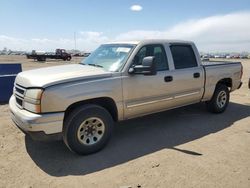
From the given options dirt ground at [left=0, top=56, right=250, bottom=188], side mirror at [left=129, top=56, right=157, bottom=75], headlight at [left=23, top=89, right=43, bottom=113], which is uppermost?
side mirror at [left=129, top=56, right=157, bottom=75]

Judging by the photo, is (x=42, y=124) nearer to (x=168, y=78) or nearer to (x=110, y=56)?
(x=110, y=56)

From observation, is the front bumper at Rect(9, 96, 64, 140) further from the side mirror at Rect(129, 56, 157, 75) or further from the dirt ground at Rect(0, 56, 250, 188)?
the side mirror at Rect(129, 56, 157, 75)

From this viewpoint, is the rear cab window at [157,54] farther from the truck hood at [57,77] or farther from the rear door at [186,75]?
the truck hood at [57,77]

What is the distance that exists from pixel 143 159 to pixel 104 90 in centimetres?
129

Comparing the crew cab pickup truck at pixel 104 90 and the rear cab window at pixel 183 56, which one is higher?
the rear cab window at pixel 183 56

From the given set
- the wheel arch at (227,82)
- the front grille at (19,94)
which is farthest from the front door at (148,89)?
the wheel arch at (227,82)

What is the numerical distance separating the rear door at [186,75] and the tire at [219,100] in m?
→ 0.72

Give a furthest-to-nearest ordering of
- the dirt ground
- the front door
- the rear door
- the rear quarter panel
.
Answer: the rear quarter panel < the rear door < the front door < the dirt ground

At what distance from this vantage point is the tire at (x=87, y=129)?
4.23 metres

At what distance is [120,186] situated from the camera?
11.6 ft

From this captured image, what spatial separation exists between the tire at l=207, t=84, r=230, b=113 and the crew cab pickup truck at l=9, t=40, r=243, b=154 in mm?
642

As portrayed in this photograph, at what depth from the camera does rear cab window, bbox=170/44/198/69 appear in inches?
228

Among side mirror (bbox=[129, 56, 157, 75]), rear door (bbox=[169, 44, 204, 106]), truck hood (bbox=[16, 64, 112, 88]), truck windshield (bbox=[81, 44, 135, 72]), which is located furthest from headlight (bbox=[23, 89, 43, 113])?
rear door (bbox=[169, 44, 204, 106])

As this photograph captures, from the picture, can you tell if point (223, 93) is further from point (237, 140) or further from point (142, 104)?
point (142, 104)
